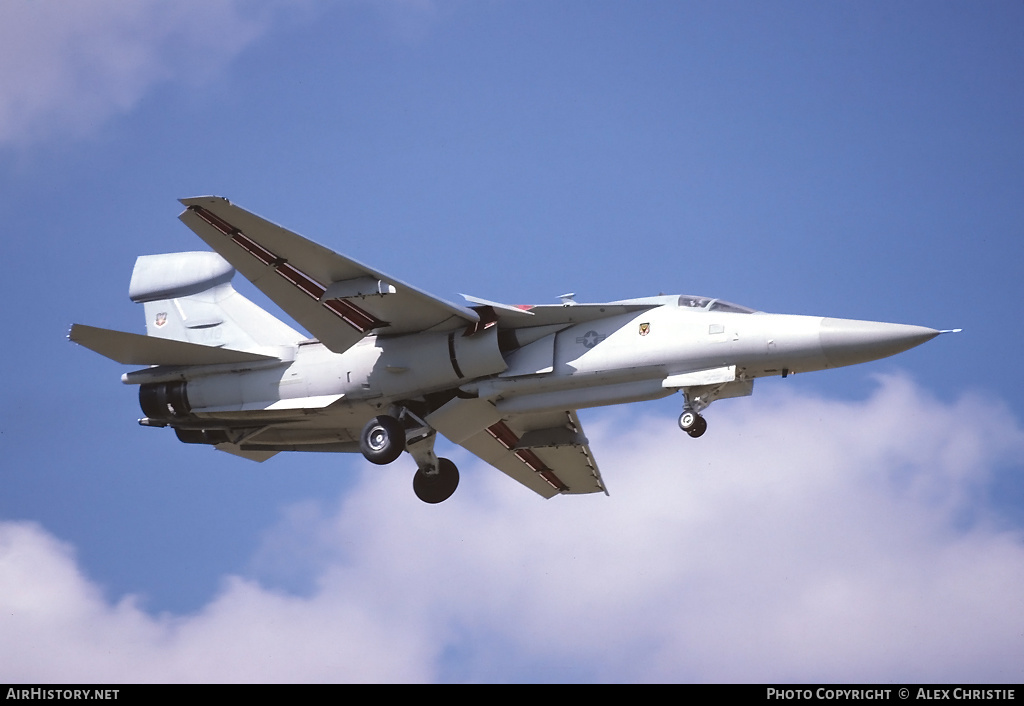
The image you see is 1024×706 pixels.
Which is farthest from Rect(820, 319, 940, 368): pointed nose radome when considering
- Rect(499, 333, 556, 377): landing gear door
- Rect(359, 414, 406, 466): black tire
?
Rect(359, 414, 406, 466): black tire

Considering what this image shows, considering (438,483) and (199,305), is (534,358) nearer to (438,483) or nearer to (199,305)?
(438,483)

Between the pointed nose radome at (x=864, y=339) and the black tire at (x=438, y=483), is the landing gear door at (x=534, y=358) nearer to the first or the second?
the black tire at (x=438, y=483)

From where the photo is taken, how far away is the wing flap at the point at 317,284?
21250mm

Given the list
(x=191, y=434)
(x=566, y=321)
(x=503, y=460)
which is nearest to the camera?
(x=566, y=321)

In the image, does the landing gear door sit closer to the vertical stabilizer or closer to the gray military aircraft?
the gray military aircraft

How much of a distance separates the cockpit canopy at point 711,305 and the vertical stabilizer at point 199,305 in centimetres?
715

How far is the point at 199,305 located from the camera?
25.2 metres

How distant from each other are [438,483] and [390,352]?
403cm

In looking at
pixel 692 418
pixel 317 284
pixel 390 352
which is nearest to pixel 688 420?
pixel 692 418

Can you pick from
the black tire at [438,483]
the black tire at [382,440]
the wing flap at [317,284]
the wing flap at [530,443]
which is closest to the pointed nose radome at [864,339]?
the wing flap at [530,443]
